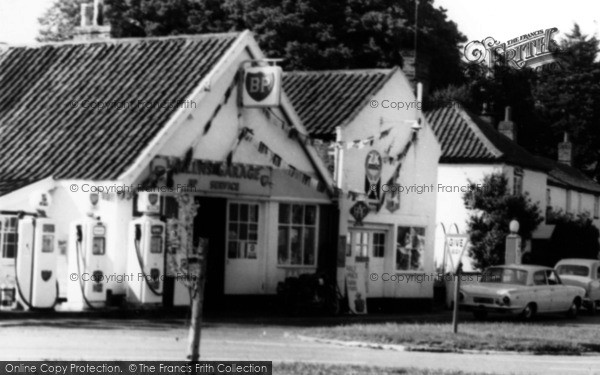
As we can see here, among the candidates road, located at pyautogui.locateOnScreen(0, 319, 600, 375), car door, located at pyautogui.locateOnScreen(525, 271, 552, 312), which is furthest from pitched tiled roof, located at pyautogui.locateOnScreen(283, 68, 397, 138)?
road, located at pyautogui.locateOnScreen(0, 319, 600, 375)

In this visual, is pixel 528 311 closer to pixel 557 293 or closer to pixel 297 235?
pixel 557 293

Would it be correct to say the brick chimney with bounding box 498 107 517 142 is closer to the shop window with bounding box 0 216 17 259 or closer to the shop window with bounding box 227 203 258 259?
the shop window with bounding box 227 203 258 259

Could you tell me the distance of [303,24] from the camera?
62.2 m

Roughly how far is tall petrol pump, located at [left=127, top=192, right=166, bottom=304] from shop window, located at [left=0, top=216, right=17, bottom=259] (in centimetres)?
259

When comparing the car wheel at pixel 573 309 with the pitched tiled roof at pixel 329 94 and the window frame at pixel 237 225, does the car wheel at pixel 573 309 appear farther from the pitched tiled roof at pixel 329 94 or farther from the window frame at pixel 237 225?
the window frame at pixel 237 225

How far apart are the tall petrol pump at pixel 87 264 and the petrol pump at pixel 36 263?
3.16 feet

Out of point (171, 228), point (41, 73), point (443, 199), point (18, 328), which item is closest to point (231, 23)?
point (443, 199)

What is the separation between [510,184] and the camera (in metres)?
57.9

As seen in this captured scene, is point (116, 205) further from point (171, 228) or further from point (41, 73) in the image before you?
point (41, 73)

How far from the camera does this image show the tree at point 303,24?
201 feet

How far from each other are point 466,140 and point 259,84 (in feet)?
77.4

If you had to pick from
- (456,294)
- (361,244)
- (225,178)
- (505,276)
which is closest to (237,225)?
(225,178)

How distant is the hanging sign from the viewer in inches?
1388

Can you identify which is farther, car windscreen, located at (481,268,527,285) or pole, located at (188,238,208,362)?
car windscreen, located at (481,268,527,285)
